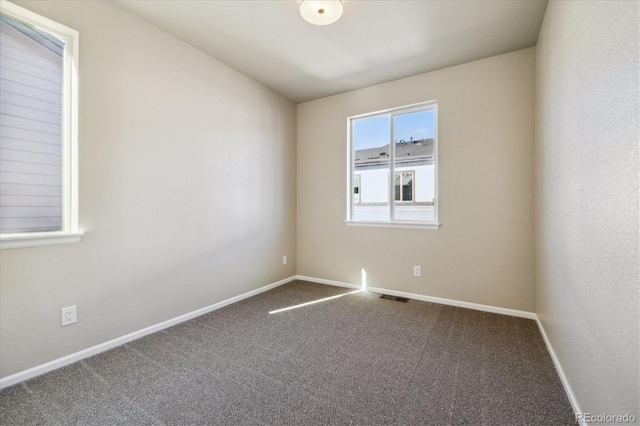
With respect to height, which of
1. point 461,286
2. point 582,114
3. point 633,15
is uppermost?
point 633,15

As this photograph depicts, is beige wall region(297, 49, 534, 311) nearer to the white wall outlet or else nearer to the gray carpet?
the gray carpet

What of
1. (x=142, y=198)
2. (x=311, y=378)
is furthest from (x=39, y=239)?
(x=311, y=378)

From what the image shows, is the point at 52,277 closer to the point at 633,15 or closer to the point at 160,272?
the point at 160,272

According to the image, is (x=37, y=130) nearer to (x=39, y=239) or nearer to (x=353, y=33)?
(x=39, y=239)

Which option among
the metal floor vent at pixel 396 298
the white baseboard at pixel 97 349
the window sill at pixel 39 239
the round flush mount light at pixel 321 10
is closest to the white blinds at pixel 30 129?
the window sill at pixel 39 239

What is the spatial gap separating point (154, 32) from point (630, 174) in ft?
10.6

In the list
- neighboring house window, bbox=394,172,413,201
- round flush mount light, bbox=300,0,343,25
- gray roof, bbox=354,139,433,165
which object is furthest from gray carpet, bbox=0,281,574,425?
round flush mount light, bbox=300,0,343,25

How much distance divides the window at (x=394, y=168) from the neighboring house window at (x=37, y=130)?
2.84 m

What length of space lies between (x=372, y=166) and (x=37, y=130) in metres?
→ 3.18

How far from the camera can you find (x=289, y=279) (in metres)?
4.01

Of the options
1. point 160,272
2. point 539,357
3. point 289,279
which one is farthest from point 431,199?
point 160,272

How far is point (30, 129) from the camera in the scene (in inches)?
69.6

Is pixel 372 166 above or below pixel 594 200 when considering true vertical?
above

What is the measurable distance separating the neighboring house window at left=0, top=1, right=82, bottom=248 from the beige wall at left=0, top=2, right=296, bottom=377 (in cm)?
7
